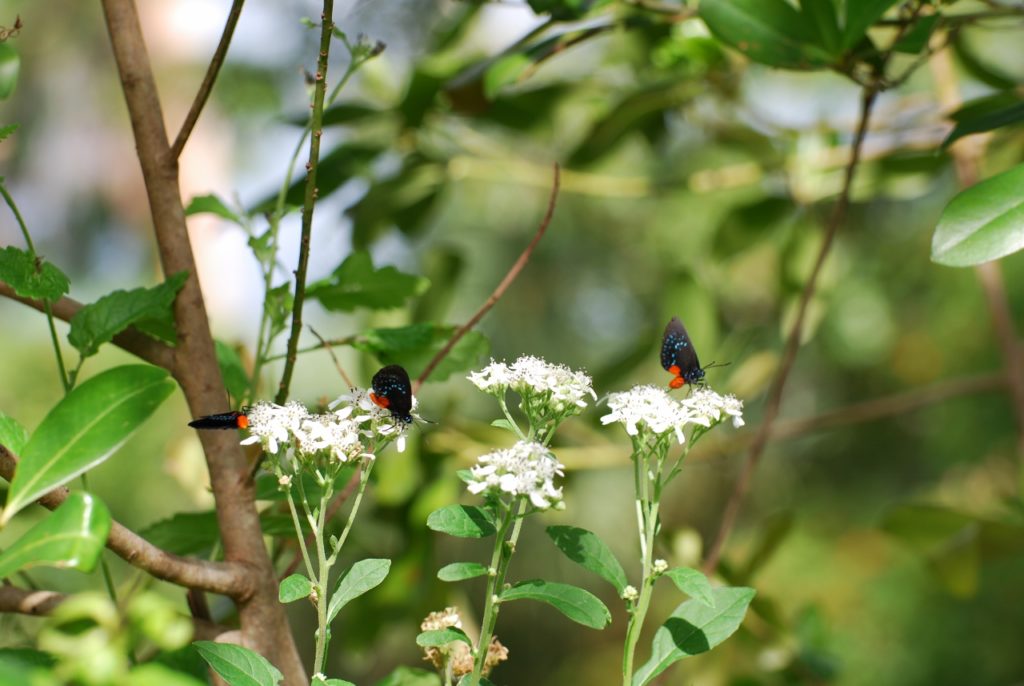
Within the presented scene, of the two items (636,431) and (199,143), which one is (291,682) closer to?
(636,431)

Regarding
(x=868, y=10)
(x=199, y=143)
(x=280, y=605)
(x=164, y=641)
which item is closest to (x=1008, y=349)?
(x=868, y=10)

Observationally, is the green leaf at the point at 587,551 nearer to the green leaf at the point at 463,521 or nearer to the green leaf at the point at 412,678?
the green leaf at the point at 463,521

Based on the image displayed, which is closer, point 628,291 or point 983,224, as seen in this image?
point 983,224

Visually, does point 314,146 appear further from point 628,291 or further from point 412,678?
point 628,291

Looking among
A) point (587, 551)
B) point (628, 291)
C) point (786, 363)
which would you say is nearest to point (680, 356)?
point (587, 551)

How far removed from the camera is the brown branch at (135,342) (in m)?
0.56

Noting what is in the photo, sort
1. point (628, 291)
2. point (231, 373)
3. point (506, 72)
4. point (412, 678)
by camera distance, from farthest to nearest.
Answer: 1. point (628, 291)
2. point (506, 72)
3. point (231, 373)
4. point (412, 678)

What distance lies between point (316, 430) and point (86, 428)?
11cm

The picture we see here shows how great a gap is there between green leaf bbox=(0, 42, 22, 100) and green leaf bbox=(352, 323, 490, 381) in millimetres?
258

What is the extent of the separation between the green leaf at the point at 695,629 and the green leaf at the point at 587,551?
37 millimetres

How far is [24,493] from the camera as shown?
37cm

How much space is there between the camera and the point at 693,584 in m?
0.41

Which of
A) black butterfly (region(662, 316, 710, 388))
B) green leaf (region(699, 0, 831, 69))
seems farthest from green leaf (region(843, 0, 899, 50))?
black butterfly (region(662, 316, 710, 388))

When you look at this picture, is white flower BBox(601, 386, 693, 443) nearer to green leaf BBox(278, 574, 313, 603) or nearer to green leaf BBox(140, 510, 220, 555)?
green leaf BBox(278, 574, 313, 603)
